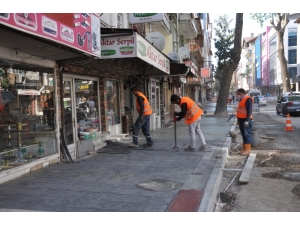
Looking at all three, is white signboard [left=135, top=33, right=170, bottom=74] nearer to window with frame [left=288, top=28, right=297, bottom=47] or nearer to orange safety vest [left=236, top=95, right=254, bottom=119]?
orange safety vest [left=236, top=95, right=254, bottom=119]

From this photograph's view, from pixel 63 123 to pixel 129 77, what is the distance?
223 inches

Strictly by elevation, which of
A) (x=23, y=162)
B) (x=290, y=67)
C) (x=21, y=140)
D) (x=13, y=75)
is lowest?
(x=23, y=162)

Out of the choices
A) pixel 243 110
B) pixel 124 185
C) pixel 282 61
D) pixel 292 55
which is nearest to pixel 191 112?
pixel 243 110

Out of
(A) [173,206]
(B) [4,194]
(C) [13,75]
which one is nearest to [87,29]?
(C) [13,75]

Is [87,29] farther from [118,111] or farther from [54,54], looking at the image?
[118,111]

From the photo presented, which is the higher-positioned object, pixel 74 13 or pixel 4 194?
pixel 74 13

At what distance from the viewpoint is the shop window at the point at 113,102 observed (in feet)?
34.3

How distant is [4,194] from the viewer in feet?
15.4

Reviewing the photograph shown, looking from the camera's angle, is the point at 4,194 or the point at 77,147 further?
the point at 77,147

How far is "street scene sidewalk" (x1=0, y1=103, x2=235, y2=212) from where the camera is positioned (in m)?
4.20

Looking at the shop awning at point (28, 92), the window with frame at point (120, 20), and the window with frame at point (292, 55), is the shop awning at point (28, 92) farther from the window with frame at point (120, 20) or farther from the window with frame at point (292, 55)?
the window with frame at point (292, 55)

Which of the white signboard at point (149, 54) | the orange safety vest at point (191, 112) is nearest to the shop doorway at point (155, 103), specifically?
the white signboard at point (149, 54)

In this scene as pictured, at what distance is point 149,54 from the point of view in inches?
331

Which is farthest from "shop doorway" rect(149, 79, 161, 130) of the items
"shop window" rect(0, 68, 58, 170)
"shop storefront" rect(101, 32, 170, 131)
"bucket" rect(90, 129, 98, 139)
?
"shop window" rect(0, 68, 58, 170)
